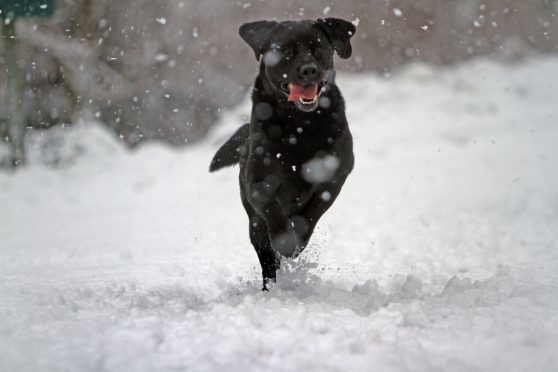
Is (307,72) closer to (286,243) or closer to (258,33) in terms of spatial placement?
(258,33)

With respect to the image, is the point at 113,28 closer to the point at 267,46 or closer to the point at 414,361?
the point at 267,46

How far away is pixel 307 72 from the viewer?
3.45 metres

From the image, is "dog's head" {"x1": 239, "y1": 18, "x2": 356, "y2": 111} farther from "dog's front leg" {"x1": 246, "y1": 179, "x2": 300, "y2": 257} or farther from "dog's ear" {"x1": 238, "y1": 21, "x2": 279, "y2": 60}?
"dog's front leg" {"x1": 246, "y1": 179, "x2": 300, "y2": 257}

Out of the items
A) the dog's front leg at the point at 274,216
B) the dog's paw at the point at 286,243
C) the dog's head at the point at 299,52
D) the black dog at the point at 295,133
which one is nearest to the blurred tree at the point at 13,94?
the dog's head at the point at 299,52

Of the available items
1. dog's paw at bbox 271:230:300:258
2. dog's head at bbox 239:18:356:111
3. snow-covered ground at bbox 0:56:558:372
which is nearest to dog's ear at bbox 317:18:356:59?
dog's head at bbox 239:18:356:111

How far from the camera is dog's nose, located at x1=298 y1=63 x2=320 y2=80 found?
11.3 feet

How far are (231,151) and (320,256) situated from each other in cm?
122

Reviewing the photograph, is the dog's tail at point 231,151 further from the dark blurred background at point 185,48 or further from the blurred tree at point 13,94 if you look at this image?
the dark blurred background at point 185,48

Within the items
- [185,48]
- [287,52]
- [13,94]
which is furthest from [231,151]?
[185,48]

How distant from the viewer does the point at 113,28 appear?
12352mm

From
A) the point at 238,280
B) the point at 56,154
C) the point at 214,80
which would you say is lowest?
the point at 238,280

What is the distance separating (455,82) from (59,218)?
9441 millimetres

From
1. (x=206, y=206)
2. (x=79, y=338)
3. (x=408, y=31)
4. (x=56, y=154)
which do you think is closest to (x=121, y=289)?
(x=79, y=338)

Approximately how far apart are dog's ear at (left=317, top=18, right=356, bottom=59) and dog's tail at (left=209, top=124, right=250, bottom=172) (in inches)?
34.8
